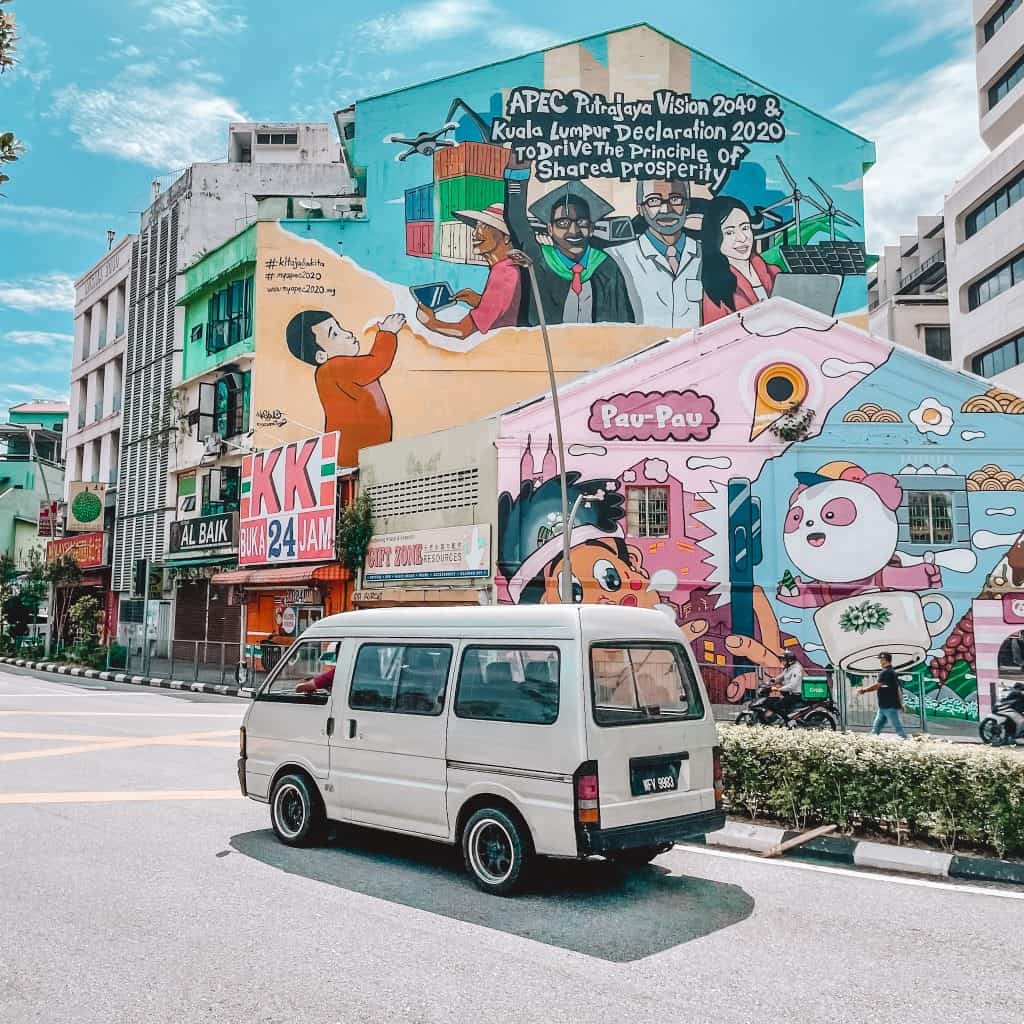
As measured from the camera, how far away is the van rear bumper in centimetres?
662

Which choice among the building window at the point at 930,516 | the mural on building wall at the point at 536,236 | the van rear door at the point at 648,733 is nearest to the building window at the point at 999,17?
the mural on building wall at the point at 536,236

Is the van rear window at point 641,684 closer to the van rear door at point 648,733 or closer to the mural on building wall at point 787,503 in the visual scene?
the van rear door at point 648,733

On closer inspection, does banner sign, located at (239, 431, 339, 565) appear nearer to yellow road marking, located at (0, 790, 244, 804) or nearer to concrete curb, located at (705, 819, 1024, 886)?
yellow road marking, located at (0, 790, 244, 804)

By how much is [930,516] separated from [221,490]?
79.3 ft

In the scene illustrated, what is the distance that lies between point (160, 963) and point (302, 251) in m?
32.3

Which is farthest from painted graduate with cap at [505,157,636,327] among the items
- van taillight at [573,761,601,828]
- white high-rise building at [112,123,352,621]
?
van taillight at [573,761,601,828]

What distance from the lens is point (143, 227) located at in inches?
1729

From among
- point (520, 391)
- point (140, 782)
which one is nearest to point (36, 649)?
point (520, 391)

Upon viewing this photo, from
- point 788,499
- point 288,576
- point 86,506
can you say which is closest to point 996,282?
point 788,499

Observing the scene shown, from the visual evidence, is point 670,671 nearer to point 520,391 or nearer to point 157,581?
point 520,391

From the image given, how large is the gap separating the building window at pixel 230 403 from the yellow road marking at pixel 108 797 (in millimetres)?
26474

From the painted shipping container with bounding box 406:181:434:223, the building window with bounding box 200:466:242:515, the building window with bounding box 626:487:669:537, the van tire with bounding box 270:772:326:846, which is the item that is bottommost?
the van tire with bounding box 270:772:326:846

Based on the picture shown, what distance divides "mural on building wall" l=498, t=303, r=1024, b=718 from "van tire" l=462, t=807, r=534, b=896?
53.8 feet

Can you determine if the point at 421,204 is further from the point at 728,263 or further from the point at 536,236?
the point at 728,263
